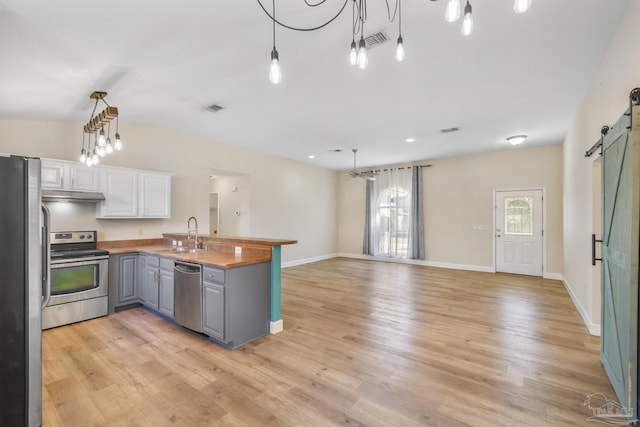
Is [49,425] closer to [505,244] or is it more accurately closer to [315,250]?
[315,250]

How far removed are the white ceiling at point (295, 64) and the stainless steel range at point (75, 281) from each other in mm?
1781

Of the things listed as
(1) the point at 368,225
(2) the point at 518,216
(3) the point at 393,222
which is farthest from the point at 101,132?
(2) the point at 518,216

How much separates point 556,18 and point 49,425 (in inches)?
185

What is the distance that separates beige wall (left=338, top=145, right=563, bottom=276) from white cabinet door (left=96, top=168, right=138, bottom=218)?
6.75 metres

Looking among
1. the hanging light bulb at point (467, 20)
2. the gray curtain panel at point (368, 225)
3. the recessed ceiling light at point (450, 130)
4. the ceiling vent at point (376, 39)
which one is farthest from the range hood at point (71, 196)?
the gray curtain panel at point (368, 225)

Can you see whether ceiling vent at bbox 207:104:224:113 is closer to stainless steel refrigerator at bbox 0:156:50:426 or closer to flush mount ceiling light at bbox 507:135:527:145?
stainless steel refrigerator at bbox 0:156:50:426

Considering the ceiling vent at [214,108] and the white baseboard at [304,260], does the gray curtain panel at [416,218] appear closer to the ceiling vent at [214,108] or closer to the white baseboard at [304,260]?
the white baseboard at [304,260]

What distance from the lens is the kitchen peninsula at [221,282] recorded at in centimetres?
301

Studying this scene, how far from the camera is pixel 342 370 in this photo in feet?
8.45

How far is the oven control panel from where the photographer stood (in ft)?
12.9

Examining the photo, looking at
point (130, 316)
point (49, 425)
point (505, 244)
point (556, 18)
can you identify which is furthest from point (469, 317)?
point (130, 316)

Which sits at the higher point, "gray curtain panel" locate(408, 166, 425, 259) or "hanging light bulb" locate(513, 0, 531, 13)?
"hanging light bulb" locate(513, 0, 531, 13)

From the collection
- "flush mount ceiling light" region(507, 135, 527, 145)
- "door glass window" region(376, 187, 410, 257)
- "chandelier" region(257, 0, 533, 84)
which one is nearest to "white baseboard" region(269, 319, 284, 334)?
"chandelier" region(257, 0, 533, 84)

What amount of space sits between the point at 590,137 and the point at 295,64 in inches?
143
